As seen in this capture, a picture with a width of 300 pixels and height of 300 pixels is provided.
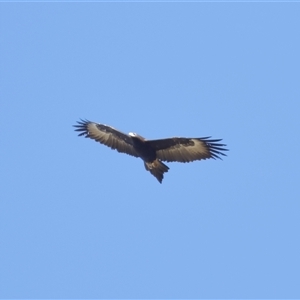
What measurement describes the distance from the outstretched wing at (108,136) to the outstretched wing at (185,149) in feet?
4.07

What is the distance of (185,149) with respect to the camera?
1415 inches

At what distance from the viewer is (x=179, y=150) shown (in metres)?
36.0

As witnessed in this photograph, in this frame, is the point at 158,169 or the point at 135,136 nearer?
the point at 135,136

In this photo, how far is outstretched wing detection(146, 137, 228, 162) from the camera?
35.4 meters

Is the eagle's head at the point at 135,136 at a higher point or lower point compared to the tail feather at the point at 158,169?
higher

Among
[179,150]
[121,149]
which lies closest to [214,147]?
[179,150]

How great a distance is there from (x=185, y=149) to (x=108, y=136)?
322 cm

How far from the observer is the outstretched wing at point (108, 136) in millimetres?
36844

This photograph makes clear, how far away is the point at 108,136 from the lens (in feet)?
123

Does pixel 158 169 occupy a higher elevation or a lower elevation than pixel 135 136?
lower

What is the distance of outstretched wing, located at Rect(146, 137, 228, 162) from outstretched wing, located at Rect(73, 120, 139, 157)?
124cm

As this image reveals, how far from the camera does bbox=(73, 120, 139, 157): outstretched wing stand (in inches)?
1451

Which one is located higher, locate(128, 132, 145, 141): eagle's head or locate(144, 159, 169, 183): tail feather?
locate(128, 132, 145, 141): eagle's head

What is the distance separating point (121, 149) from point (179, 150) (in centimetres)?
235
